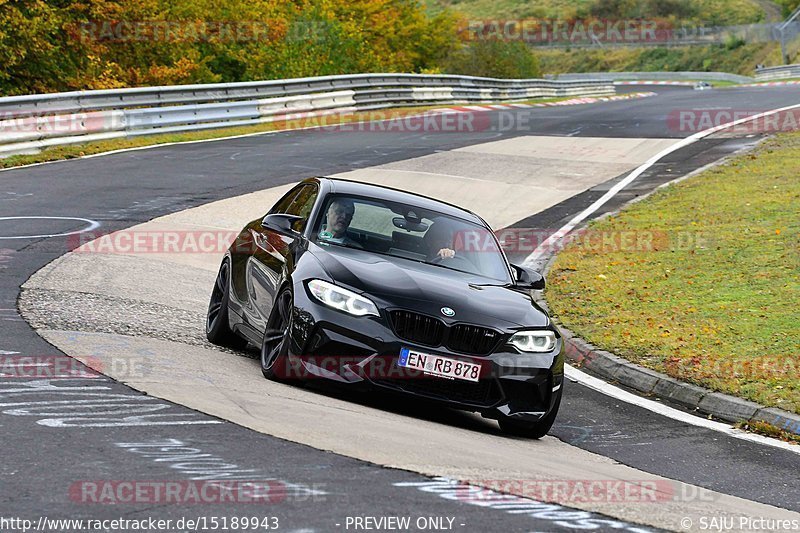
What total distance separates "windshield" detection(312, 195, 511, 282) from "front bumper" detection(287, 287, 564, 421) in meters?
1.13

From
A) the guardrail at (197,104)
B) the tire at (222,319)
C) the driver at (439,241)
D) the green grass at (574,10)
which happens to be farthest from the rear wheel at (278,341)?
the green grass at (574,10)

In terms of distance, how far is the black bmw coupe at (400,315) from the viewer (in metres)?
7.69

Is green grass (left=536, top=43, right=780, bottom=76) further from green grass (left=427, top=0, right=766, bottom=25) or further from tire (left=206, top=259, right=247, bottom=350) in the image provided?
tire (left=206, top=259, right=247, bottom=350)

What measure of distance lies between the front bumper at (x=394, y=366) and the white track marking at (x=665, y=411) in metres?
1.75

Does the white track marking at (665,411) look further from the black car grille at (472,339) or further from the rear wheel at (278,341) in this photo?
the rear wheel at (278,341)

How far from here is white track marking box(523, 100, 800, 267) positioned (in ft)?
56.5

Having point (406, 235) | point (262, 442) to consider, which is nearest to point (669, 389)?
point (406, 235)

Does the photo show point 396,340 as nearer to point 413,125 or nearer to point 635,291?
point 635,291

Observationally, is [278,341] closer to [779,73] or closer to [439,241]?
[439,241]

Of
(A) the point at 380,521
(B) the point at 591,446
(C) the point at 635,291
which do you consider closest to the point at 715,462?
(B) the point at 591,446

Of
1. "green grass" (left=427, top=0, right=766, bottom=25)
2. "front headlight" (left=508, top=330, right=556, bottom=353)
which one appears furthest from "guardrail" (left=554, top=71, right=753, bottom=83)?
"front headlight" (left=508, top=330, right=556, bottom=353)

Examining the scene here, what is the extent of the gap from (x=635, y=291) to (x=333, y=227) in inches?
238

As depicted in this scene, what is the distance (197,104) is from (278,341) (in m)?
22.0

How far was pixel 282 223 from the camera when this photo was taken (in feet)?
29.9
